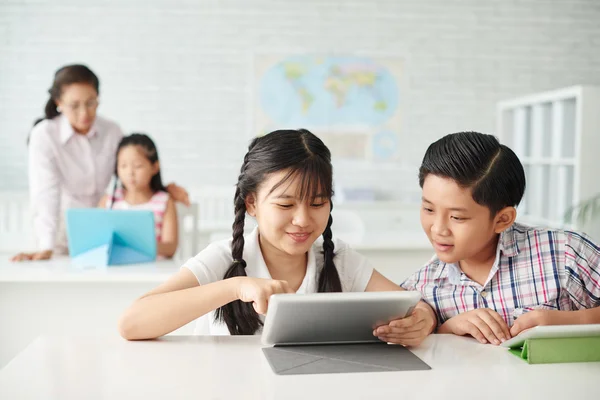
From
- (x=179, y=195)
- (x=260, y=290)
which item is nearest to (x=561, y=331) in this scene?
(x=260, y=290)

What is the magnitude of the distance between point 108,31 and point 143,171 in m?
2.33

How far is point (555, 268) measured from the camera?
1472 millimetres

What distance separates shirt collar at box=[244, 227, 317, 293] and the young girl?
56.1 inches

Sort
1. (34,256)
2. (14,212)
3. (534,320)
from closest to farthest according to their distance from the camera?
(534,320) < (34,256) < (14,212)

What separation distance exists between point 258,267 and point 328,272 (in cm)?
16

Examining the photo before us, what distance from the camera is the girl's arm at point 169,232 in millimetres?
2912

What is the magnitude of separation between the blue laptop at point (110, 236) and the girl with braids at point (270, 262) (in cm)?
103

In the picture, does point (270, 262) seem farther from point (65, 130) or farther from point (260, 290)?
point (65, 130)

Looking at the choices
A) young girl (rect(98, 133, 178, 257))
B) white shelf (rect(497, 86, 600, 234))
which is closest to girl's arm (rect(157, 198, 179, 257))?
young girl (rect(98, 133, 178, 257))

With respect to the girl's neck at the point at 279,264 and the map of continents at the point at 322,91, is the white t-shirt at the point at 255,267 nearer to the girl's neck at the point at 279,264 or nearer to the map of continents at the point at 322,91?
the girl's neck at the point at 279,264

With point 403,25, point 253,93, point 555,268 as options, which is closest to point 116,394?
point 555,268

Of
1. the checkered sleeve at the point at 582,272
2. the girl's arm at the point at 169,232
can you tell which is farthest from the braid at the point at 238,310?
the girl's arm at the point at 169,232

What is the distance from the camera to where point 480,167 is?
56.1 inches

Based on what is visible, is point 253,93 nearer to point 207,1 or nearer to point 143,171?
point 207,1
